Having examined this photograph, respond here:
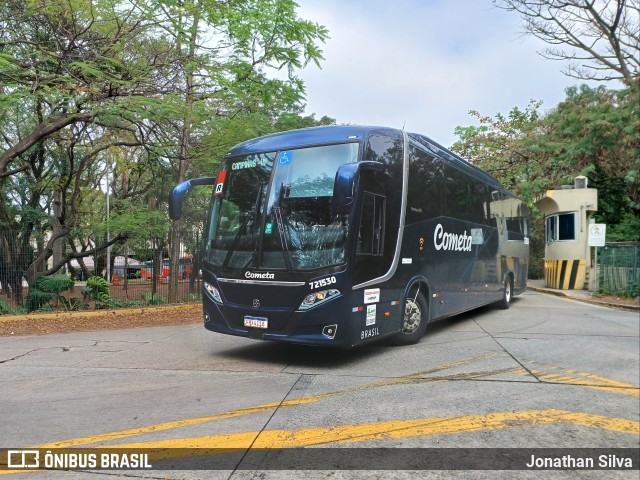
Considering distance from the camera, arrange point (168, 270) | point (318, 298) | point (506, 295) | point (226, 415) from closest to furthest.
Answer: point (226, 415) < point (318, 298) < point (506, 295) < point (168, 270)

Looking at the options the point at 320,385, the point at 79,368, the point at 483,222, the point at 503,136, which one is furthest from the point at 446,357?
the point at 503,136

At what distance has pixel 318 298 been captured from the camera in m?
5.83

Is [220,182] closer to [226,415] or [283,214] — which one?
[283,214]

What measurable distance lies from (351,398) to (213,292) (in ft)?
9.00

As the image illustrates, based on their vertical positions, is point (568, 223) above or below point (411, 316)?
above

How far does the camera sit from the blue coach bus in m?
5.88

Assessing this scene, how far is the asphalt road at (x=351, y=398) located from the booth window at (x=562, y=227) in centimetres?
1188

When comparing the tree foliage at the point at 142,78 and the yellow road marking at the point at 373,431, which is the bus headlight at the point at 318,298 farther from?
the tree foliage at the point at 142,78

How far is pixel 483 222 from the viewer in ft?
33.3

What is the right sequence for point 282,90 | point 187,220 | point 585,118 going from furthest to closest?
point 187,220 < point 585,118 < point 282,90

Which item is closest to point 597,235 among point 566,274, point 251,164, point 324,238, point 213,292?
point 566,274

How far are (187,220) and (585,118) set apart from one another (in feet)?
58.8

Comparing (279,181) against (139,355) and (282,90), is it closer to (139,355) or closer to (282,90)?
(139,355)

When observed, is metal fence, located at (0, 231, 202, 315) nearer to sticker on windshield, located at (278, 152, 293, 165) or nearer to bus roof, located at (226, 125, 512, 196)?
bus roof, located at (226, 125, 512, 196)
